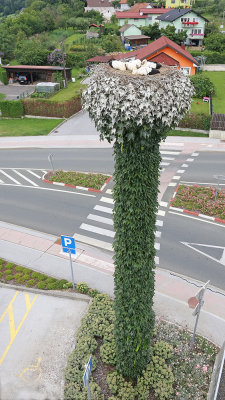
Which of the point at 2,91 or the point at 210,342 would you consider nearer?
the point at 210,342

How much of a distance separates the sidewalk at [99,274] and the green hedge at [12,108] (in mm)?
20960

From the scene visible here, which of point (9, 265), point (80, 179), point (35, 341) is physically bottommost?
point (35, 341)

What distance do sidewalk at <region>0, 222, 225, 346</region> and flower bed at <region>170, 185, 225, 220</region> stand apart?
5.58 metres

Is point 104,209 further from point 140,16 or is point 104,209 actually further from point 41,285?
point 140,16

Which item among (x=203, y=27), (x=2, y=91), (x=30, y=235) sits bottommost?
(x=30, y=235)

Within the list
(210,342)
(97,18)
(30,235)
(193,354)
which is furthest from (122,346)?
(97,18)

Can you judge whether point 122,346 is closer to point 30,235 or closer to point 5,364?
point 5,364

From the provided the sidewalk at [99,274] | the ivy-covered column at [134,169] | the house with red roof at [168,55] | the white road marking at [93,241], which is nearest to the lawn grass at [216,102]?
the house with red roof at [168,55]

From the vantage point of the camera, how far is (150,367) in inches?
414

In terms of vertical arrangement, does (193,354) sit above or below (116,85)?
below

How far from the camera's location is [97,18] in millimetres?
85500

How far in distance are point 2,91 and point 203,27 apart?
39.7m

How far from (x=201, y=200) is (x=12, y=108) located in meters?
25.0

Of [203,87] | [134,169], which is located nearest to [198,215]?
[134,169]
